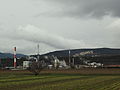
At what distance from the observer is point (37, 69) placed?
131 metres
